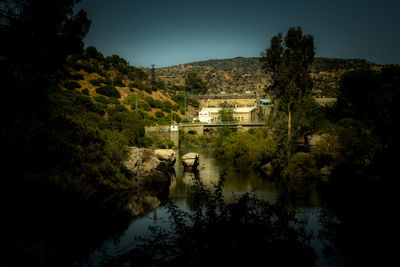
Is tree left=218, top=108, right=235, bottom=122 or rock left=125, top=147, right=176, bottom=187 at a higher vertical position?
tree left=218, top=108, right=235, bottom=122

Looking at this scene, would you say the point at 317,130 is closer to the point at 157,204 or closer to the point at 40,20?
the point at 157,204

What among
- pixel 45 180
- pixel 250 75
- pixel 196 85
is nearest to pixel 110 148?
pixel 45 180

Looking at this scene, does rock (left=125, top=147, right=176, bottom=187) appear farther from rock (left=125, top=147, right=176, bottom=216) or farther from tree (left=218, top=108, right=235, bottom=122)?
tree (left=218, top=108, right=235, bottom=122)

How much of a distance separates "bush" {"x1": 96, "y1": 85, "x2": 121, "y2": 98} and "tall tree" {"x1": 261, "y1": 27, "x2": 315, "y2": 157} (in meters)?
57.7

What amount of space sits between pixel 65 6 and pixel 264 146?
27.6 m

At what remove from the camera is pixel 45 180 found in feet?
59.5

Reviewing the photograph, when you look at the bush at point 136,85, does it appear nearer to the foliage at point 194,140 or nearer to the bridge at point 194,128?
the bridge at point 194,128

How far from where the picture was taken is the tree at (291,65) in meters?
35.2

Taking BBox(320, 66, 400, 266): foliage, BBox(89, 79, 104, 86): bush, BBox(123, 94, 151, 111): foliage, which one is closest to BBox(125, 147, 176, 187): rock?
BBox(320, 66, 400, 266): foliage

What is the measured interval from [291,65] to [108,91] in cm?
6551

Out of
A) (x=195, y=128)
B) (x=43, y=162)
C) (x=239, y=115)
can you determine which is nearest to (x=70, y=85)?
(x=195, y=128)

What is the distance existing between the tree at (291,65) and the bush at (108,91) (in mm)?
57746

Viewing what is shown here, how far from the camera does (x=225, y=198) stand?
2452 cm

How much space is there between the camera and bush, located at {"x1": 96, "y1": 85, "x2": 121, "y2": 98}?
293 ft
